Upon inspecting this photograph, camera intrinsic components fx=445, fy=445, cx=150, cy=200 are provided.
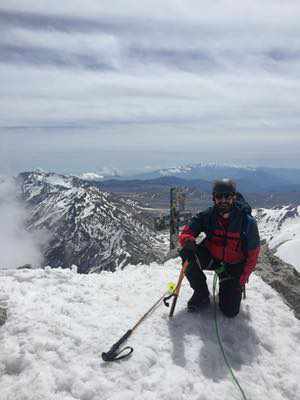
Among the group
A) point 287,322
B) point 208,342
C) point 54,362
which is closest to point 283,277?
point 287,322

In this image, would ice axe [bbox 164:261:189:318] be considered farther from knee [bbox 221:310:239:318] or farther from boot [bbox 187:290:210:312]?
knee [bbox 221:310:239:318]

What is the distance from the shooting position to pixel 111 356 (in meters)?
9.11

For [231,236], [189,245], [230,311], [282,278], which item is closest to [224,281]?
[230,311]

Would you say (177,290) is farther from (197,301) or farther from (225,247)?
(225,247)

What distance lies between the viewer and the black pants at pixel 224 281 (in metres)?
11.8

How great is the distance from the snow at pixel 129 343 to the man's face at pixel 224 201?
293 cm

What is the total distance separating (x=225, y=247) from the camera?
11.9m

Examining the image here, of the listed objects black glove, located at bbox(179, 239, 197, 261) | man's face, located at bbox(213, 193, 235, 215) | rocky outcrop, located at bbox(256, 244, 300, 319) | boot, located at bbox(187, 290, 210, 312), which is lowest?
rocky outcrop, located at bbox(256, 244, 300, 319)

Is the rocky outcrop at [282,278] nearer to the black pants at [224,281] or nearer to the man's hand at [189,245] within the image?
the black pants at [224,281]

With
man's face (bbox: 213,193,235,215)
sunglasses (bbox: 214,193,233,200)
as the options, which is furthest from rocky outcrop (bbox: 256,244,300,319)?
sunglasses (bbox: 214,193,233,200)

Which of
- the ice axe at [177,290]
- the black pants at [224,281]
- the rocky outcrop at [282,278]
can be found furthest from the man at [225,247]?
the rocky outcrop at [282,278]

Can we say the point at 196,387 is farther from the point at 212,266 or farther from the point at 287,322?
the point at 287,322

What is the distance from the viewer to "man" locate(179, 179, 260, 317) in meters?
11.5

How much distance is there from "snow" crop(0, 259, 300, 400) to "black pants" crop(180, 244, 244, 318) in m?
0.41
